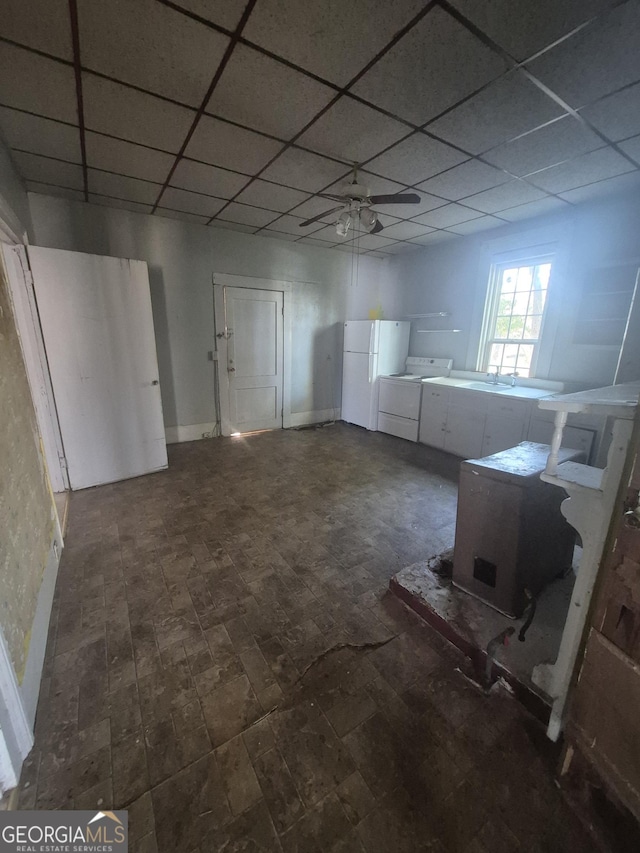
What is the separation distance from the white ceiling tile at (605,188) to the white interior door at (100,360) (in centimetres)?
391

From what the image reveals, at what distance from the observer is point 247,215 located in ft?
12.1

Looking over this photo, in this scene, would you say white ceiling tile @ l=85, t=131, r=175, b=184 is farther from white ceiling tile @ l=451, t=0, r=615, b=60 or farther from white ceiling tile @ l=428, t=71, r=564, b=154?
white ceiling tile @ l=451, t=0, r=615, b=60

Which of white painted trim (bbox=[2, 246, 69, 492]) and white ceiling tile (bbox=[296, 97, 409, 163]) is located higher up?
white ceiling tile (bbox=[296, 97, 409, 163])

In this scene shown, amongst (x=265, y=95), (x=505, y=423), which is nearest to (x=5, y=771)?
(x=265, y=95)

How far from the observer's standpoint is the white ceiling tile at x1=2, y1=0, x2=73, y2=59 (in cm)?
130

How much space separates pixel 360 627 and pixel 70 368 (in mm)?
3087

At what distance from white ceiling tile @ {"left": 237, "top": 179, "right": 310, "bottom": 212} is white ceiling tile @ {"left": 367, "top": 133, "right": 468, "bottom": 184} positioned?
833 millimetres

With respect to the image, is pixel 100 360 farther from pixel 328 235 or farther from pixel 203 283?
pixel 328 235

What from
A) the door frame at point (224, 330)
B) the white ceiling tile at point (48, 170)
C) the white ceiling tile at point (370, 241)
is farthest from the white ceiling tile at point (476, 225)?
the white ceiling tile at point (48, 170)

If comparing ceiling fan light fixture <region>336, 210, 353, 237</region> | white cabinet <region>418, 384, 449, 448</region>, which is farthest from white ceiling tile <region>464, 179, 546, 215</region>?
white cabinet <region>418, 384, 449, 448</region>

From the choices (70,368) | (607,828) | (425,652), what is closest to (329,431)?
(70,368)

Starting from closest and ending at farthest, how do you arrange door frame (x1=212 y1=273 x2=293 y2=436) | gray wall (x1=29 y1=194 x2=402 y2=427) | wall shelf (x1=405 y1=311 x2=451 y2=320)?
gray wall (x1=29 y1=194 x2=402 y2=427) < door frame (x1=212 y1=273 x2=293 y2=436) < wall shelf (x1=405 y1=311 x2=451 y2=320)

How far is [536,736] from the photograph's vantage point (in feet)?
4.12

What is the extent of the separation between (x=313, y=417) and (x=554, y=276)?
11.7 ft
